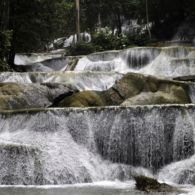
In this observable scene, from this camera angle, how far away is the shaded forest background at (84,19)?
3077cm

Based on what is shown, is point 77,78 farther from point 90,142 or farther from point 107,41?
point 107,41

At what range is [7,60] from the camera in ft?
99.0

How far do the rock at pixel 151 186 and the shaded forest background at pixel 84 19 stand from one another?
14710mm

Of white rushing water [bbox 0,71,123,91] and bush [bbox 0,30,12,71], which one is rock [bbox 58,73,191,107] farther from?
bush [bbox 0,30,12,71]

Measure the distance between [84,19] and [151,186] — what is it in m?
39.1

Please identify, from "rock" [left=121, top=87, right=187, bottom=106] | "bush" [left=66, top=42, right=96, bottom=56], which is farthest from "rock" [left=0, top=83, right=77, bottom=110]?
"bush" [left=66, top=42, right=96, bottom=56]

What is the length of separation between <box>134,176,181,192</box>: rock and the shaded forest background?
14710 millimetres

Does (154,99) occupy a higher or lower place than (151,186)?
higher

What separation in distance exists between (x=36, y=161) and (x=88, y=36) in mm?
38442

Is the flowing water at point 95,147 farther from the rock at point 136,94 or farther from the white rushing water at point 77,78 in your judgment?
the white rushing water at point 77,78

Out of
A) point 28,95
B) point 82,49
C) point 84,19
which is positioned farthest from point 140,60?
point 84,19

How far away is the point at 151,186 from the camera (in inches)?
525

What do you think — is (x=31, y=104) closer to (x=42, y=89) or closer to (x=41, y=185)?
(x=42, y=89)

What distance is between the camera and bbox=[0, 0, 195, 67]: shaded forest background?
3077 centimetres
